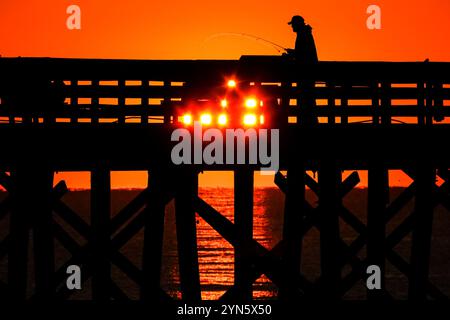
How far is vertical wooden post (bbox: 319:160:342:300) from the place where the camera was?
48.4 feet

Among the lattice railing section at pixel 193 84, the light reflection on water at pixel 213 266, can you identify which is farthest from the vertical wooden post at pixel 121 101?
the light reflection on water at pixel 213 266

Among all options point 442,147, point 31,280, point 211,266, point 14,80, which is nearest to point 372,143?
point 442,147

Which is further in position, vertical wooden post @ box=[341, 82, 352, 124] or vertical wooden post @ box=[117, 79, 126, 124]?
vertical wooden post @ box=[341, 82, 352, 124]

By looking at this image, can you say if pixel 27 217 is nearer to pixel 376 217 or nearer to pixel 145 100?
pixel 145 100

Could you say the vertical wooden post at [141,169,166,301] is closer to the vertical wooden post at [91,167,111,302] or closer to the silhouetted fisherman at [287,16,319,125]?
the vertical wooden post at [91,167,111,302]

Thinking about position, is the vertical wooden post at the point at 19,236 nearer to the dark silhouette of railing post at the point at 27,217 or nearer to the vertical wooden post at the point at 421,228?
the dark silhouette of railing post at the point at 27,217

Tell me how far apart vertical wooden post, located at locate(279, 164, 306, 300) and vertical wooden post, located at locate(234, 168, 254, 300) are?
582 mm

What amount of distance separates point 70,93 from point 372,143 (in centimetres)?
446

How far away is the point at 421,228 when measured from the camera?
16031 millimetres

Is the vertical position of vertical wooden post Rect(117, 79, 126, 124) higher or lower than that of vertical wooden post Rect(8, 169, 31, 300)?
higher

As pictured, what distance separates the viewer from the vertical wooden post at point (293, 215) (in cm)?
1464

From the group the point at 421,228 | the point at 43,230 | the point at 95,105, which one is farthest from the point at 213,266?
the point at 95,105

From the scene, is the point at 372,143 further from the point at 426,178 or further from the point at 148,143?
the point at 148,143

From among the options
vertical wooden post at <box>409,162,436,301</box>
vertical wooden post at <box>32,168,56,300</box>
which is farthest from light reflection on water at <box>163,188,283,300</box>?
vertical wooden post at <box>409,162,436,301</box>
